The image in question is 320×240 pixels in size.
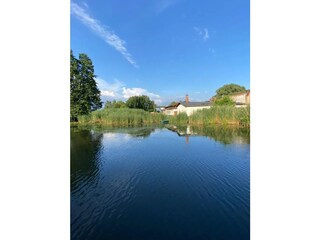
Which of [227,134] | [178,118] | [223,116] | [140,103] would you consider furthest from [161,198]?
[140,103]

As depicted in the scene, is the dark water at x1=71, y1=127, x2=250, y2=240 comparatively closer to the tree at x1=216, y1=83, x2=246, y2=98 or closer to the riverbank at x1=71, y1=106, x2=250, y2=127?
the riverbank at x1=71, y1=106, x2=250, y2=127

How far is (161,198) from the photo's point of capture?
10.2ft

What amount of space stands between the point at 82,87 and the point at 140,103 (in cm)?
2100

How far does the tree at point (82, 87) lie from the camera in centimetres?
1143

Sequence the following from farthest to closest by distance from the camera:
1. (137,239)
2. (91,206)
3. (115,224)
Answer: (91,206) < (115,224) < (137,239)

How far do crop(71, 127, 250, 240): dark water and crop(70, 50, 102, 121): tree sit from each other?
7.56 meters

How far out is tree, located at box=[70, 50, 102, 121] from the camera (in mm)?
11434

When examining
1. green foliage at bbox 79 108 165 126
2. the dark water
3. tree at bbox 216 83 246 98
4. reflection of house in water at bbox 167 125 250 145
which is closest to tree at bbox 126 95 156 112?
green foliage at bbox 79 108 165 126

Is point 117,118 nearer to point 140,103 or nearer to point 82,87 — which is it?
point 82,87
